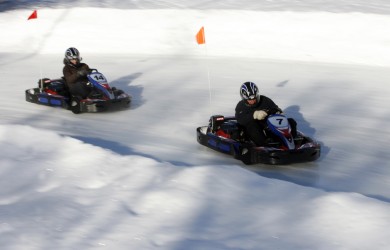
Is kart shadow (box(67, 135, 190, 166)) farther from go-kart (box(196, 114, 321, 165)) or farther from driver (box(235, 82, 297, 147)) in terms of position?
driver (box(235, 82, 297, 147))

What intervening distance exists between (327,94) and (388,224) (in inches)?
273

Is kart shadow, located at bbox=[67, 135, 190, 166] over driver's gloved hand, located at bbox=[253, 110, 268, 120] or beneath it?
beneath

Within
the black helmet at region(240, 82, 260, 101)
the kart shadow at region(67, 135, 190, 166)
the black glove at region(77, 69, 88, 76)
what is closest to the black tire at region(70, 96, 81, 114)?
the black glove at region(77, 69, 88, 76)

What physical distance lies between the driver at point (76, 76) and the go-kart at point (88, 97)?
0.32 feet

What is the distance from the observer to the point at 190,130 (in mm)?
→ 10453

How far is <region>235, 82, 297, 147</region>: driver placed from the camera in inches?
339

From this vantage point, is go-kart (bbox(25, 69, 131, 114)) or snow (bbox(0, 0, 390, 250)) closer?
snow (bbox(0, 0, 390, 250))

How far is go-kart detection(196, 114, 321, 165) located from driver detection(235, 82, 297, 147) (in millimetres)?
75

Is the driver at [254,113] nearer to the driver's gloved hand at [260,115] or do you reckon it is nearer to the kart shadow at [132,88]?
the driver's gloved hand at [260,115]

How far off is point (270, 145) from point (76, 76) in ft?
14.8

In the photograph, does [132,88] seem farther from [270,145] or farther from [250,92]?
[270,145]

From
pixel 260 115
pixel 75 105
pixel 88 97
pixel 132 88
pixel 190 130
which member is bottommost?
pixel 190 130

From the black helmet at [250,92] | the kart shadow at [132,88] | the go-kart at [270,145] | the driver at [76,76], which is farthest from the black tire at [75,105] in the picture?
the black helmet at [250,92]

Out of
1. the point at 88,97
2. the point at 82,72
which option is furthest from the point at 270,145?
the point at 82,72
